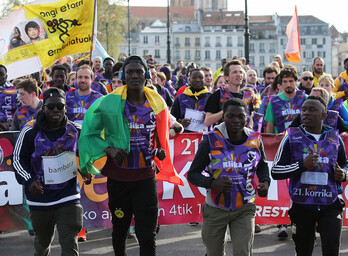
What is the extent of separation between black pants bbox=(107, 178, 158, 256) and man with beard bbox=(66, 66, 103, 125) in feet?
9.26

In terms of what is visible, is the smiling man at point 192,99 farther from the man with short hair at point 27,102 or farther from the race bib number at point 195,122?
the man with short hair at point 27,102

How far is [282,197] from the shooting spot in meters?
7.34

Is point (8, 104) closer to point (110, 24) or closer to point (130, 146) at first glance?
point (130, 146)

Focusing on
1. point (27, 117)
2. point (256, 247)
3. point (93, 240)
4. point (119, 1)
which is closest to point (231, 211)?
point (256, 247)

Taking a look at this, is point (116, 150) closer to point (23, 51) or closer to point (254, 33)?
point (23, 51)

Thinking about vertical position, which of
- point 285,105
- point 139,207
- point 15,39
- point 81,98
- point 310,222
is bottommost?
point 310,222

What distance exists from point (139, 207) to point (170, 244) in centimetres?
215

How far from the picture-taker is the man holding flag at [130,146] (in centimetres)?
507

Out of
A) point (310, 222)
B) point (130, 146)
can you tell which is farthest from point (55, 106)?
point (310, 222)

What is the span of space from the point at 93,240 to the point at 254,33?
371ft

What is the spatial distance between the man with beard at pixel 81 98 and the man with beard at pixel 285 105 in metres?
2.42

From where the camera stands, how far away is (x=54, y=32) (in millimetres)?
9773

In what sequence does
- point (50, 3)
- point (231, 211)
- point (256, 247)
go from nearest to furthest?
point (231, 211), point (256, 247), point (50, 3)

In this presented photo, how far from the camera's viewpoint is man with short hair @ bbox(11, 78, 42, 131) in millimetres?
7574
